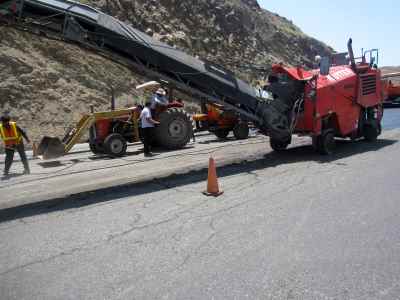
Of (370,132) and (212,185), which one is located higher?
(370,132)

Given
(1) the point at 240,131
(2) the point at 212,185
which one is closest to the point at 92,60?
(1) the point at 240,131

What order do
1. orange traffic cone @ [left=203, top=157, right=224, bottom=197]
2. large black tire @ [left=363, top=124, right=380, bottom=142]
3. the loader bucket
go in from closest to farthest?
orange traffic cone @ [left=203, top=157, right=224, bottom=197] < the loader bucket < large black tire @ [left=363, top=124, right=380, bottom=142]

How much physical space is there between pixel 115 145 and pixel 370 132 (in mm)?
8247

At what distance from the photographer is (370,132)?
44.5 ft

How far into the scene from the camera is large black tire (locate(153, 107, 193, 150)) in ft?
46.6

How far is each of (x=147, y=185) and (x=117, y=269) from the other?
4.05 meters

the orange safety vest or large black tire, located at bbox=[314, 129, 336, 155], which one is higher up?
the orange safety vest

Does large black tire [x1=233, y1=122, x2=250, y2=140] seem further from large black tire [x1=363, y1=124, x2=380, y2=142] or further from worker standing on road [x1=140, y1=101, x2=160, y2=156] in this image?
large black tire [x1=363, y1=124, x2=380, y2=142]

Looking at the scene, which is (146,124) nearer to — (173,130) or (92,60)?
(173,130)

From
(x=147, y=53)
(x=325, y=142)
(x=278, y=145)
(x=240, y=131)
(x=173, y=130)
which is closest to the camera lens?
(x=147, y=53)

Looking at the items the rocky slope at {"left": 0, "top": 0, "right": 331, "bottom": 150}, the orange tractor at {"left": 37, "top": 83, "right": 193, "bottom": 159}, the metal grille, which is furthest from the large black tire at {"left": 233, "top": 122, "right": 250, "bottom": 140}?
the metal grille

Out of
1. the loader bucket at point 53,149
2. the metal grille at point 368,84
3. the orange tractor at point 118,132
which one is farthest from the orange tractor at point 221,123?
the loader bucket at point 53,149

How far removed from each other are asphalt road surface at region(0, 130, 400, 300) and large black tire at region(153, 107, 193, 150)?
589cm

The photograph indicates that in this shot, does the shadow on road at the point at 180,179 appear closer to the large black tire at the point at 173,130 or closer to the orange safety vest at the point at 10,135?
→ the large black tire at the point at 173,130
